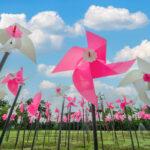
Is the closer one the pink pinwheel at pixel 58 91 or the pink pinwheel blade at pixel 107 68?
the pink pinwheel blade at pixel 107 68

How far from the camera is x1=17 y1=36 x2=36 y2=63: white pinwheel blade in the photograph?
1464 mm

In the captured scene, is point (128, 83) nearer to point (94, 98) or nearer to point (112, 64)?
point (112, 64)

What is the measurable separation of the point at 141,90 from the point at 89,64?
392 mm

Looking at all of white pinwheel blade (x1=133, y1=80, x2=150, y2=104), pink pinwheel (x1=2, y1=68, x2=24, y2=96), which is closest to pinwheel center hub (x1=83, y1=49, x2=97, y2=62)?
white pinwheel blade (x1=133, y1=80, x2=150, y2=104)

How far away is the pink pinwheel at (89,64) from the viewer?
1.54 m

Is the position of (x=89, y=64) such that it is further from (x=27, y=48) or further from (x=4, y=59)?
(x=4, y=59)

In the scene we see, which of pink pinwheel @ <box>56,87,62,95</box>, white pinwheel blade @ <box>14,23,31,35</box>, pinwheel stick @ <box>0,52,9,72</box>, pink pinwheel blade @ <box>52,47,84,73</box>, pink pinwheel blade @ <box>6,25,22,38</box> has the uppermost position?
pink pinwheel @ <box>56,87,62,95</box>

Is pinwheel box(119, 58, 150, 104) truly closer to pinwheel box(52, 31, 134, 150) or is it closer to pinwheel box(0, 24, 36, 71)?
pinwheel box(52, 31, 134, 150)

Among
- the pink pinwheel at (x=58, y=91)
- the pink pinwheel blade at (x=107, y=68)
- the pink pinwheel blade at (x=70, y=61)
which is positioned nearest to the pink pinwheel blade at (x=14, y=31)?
the pink pinwheel blade at (x=70, y=61)

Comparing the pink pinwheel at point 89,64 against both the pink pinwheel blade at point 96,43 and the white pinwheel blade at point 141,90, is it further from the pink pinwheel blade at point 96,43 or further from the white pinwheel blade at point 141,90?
the white pinwheel blade at point 141,90

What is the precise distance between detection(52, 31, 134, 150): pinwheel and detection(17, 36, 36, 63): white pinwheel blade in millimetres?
187

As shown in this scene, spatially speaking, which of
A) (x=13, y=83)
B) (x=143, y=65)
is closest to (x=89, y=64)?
(x=143, y=65)

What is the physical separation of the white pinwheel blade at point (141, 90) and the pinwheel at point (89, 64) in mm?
299

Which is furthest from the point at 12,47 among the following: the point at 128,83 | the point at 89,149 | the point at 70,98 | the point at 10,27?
the point at 70,98
